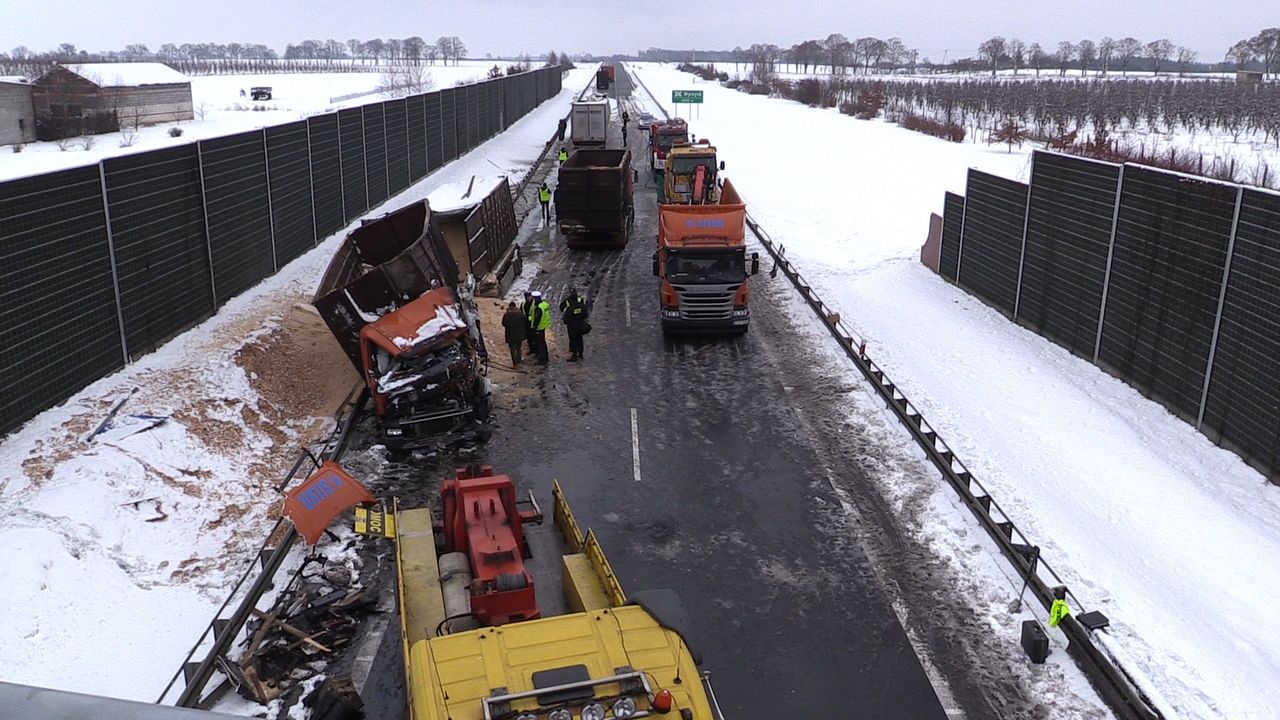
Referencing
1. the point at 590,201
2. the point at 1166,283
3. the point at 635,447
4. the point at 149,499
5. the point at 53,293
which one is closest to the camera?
the point at 149,499

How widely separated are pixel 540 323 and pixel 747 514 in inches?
311

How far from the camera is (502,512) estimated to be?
10008 mm

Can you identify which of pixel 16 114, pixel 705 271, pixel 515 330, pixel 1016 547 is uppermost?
pixel 16 114

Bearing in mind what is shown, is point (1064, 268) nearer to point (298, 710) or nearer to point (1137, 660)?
point (1137, 660)

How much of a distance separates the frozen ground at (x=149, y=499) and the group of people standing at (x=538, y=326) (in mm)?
3285

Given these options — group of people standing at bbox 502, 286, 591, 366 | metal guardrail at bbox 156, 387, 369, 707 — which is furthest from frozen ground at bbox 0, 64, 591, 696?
group of people standing at bbox 502, 286, 591, 366

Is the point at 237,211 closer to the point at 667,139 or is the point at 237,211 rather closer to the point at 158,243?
the point at 158,243

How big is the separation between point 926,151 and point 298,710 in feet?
183

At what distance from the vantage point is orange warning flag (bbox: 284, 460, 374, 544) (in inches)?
461

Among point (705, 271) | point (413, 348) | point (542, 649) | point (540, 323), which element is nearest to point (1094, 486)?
point (705, 271)

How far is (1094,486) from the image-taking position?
1391 centimetres

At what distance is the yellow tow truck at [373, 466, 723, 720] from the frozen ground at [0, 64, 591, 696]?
10.3ft

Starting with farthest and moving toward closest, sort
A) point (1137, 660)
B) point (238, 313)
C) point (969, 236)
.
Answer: point (969, 236)
point (238, 313)
point (1137, 660)

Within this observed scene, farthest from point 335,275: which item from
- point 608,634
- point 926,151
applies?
point 926,151
